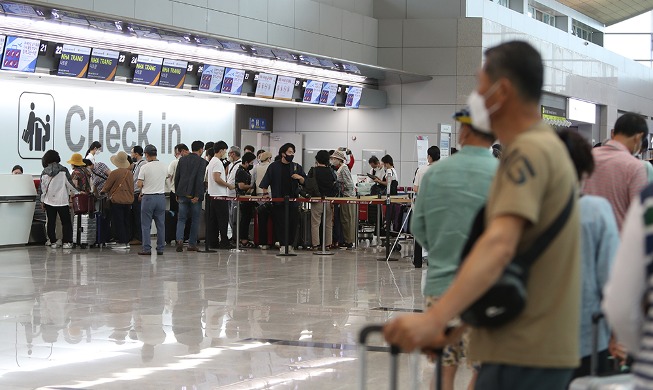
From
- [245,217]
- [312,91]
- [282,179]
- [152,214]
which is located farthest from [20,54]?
[312,91]

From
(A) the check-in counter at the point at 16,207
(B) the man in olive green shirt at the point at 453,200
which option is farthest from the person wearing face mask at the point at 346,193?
(B) the man in olive green shirt at the point at 453,200

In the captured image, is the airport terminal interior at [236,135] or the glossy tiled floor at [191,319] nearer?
the glossy tiled floor at [191,319]

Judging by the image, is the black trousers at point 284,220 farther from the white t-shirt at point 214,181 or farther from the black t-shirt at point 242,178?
the white t-shirt at point 214,181

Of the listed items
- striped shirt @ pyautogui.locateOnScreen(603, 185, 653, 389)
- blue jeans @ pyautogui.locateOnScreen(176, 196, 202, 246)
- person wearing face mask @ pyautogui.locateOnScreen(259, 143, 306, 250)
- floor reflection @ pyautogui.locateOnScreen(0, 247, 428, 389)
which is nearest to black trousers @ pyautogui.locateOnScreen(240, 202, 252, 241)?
person wearing face mask @ pyautogui.locateOnScreen(259, 143, 306, 250)

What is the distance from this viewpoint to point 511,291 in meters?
2.57

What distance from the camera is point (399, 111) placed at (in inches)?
941

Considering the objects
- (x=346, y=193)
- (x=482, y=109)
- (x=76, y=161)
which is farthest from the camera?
(x=346, y=193)

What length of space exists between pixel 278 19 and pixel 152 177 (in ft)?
18.9

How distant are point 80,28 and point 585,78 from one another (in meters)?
19.3

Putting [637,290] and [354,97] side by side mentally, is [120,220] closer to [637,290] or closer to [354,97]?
[354,97]

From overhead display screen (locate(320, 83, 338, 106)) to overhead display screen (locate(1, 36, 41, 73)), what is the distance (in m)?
8.32

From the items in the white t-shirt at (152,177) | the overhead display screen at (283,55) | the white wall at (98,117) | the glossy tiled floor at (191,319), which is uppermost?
the overhead display screen at (283,55)

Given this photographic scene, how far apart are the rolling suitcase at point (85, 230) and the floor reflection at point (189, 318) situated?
136 cm

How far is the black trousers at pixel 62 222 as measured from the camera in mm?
16328
